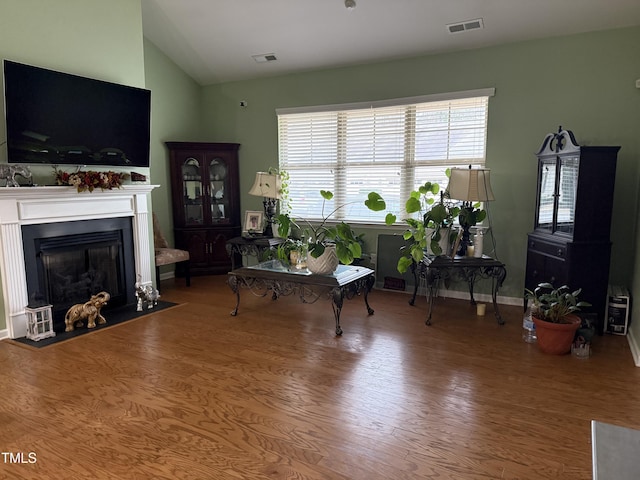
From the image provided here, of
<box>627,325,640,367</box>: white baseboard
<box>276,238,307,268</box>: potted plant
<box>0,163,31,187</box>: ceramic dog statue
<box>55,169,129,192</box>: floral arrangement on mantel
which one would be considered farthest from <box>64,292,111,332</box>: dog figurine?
<box>627,325,640,367</box>: white baseboard

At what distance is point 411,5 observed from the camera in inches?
152

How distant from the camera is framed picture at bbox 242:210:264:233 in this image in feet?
17.6

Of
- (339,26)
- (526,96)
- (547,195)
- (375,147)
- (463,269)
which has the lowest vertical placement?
(463,269)

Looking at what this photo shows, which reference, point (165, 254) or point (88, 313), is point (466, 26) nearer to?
point (165, 254)

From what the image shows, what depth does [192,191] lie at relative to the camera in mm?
5742

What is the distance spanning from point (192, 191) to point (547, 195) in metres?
4.22

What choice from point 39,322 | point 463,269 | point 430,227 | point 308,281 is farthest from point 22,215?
point 463,269

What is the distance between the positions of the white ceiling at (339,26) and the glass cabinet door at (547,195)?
1.26m

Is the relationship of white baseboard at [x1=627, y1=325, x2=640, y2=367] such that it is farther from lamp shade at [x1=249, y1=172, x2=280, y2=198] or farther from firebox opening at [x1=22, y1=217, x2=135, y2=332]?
firebox opening at [x1=22, y1=217, x2=135, y2=332]

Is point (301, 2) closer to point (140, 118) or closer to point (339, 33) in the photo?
point (339, 33)

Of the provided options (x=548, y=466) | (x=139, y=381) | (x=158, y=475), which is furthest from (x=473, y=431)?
(x=139, y=381)

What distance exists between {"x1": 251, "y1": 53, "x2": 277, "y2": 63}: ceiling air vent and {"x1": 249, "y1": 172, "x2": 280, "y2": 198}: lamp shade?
139 cm

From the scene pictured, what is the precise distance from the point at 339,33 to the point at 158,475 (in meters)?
4.20

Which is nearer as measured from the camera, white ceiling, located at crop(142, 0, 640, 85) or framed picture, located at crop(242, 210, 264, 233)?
white ceiling, located at crop(142, 0, 640, 85)
